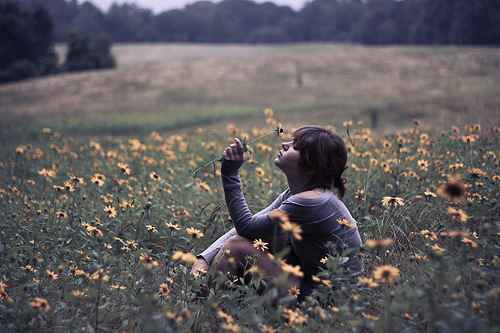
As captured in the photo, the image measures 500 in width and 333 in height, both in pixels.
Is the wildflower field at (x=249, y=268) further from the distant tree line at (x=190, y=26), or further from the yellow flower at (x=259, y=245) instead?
the distant tree line at (x=190, y=26)

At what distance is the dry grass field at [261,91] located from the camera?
55.9 ft

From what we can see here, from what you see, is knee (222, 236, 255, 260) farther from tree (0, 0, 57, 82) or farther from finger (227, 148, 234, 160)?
tree (0, 0, 57, 82)

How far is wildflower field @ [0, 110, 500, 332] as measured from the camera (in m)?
2.04

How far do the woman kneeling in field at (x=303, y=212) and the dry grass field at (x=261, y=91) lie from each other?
9506 mm

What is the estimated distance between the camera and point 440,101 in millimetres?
18578

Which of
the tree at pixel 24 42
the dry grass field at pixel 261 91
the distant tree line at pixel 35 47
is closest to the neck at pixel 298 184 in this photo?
the dry grass field at pixel 261 91

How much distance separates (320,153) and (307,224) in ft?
1.27

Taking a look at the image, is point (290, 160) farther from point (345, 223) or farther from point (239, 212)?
point (345, 223)

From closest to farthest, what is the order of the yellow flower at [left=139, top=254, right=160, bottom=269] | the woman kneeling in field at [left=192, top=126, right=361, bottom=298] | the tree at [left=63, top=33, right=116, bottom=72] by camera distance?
the yellow flower at [left=139, top=254, right=160, bottom=269] → the woman kneeling in field at [left=192, top=126, right=361, bottom=298] → the tree at [left=63, top=33, right=116, bottom=72]

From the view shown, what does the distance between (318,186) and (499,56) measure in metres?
30.0

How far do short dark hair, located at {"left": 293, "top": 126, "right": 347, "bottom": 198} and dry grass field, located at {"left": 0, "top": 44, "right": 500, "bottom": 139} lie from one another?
9679mm

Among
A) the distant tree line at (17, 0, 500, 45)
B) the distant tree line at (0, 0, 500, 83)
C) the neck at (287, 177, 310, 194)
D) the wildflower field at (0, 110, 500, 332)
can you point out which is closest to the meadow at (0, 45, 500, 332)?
the wildflower field at (0, 110, 500, 332)

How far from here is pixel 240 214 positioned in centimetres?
290

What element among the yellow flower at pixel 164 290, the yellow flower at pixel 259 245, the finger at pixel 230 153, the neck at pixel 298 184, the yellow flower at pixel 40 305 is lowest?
the yellow flower at pixel 164 290
